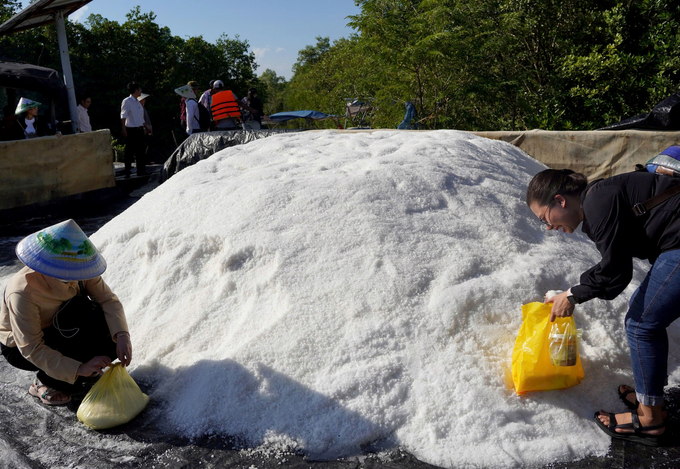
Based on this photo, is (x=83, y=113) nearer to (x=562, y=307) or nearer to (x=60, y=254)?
(x=60, y=254)

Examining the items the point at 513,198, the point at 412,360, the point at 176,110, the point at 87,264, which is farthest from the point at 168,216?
the point at 176,110

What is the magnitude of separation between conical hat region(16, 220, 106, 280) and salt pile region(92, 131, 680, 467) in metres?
0.62

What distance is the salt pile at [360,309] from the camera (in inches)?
76.8

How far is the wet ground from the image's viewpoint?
1808 mm

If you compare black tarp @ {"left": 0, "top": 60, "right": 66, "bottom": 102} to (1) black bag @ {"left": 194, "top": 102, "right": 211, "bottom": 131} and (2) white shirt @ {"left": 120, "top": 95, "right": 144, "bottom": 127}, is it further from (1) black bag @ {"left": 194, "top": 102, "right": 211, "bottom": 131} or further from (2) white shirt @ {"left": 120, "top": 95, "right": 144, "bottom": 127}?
(1) black bag @ {"left": 194, "top": 102, "right": 211, "bottom": 131}

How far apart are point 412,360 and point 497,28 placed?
6847 mm

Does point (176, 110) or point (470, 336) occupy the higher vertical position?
point (176, 110)

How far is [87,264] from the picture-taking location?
206 centimetres

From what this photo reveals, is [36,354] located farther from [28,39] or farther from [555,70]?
[28,39]

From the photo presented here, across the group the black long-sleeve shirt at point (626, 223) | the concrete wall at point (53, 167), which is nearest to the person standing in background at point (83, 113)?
the concrete wall at point (53, 167)

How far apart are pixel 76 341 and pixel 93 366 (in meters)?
0.20

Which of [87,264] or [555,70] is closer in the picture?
[87,264]

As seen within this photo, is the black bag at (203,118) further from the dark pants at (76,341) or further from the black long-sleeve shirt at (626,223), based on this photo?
the black long-sleeve shirt at (626,223)

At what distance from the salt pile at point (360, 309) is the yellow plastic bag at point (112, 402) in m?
0.15
